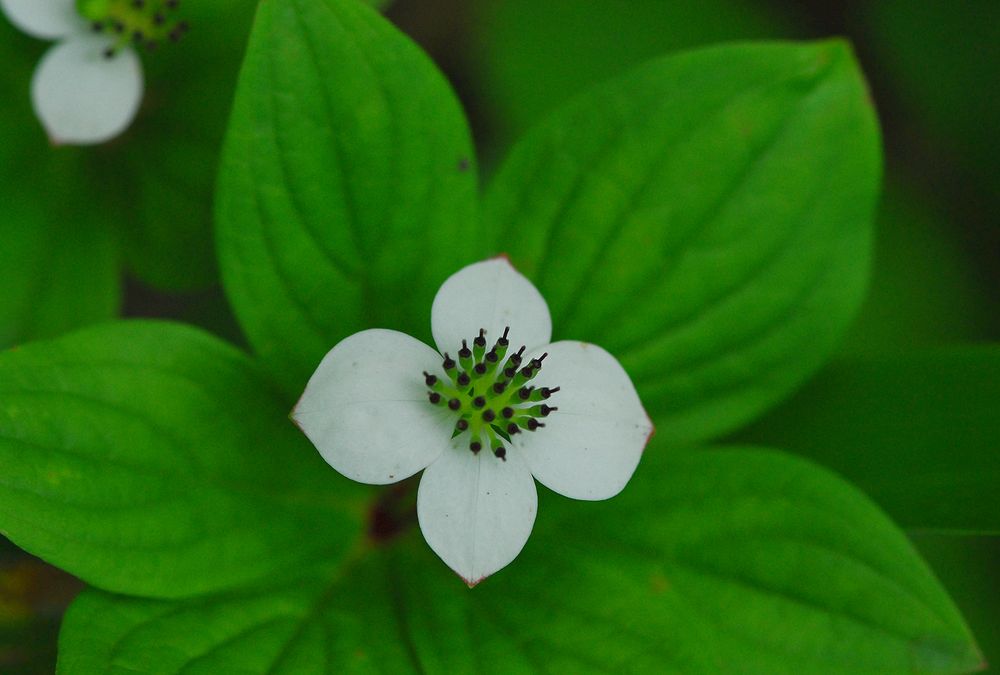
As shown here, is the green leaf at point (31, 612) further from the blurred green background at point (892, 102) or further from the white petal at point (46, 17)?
the white petal at point (46, 17)

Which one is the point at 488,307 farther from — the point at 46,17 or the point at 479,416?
the point at 46,17

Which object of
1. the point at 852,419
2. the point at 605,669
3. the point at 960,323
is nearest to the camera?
the point at 605,669

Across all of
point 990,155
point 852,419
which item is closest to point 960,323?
point 990,155

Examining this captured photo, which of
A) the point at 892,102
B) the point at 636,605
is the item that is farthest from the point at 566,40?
the point at 636,605

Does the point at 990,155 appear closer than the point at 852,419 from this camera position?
No

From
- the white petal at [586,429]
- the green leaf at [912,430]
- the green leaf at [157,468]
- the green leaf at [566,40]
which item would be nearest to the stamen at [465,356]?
the white petal at [586,429]

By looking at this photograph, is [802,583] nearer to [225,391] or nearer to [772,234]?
[772,234]

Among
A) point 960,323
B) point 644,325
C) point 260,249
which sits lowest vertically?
point 960,323
